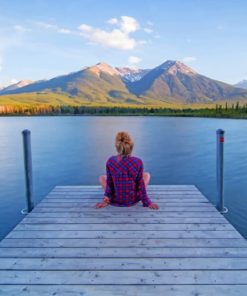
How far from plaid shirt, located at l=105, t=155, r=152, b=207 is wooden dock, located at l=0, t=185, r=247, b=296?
201mm

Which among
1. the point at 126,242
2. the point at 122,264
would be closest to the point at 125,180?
the point at 126,242

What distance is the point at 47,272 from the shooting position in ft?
11.6

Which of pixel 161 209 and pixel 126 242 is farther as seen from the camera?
pixel 161 209

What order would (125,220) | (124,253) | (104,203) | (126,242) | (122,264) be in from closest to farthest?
(122,264) → (124,253) → (126,242) → (125,220) → (104,203)

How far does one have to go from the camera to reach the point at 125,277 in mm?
3404

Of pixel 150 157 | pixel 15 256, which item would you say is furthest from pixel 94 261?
pixel 150 157

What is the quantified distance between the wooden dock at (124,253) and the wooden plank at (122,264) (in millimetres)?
12

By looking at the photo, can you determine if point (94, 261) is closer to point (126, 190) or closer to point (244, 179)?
point (126, 190)

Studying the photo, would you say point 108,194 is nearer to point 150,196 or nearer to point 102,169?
point 150,196

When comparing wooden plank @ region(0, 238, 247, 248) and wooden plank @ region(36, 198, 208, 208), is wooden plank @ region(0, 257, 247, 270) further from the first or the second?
wooden plank @ region(36, 198, 208, 208)

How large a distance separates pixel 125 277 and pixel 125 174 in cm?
223

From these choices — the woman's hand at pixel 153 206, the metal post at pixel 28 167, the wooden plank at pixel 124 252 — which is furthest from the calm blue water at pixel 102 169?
the wooden plank at pixel 124 252

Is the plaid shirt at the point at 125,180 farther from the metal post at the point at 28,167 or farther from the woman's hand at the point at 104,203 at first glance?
the metal post at the point at 28,167

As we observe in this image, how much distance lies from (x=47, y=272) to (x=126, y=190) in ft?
7.77
